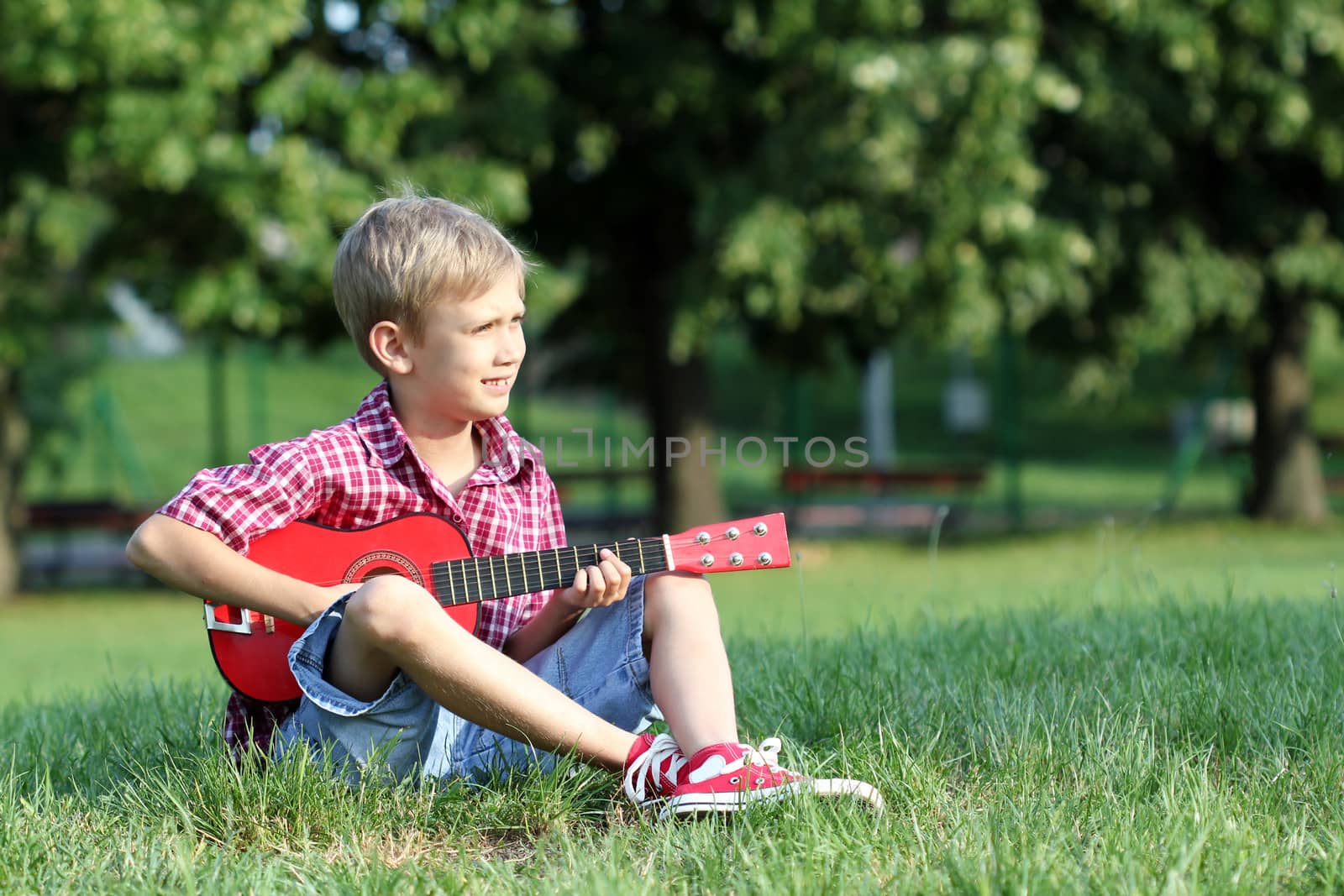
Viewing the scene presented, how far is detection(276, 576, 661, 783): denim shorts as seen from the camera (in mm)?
2670

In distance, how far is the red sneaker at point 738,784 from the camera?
2.49m

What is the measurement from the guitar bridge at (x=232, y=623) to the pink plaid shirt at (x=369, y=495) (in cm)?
15

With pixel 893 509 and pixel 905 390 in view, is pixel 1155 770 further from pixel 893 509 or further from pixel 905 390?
pixel 905 390

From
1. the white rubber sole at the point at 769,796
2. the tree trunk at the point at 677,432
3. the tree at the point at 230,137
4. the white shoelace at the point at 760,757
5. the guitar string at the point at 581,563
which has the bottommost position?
the tree trunk at the point at 677,432

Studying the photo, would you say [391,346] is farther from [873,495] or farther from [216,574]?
[873,495]

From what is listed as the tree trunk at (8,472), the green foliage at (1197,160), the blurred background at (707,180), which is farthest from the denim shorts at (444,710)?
the tree trunk at (8,472)

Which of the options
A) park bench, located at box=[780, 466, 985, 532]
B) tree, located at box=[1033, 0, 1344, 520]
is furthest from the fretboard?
park bench, located at box=[780, 466, 985, 532]

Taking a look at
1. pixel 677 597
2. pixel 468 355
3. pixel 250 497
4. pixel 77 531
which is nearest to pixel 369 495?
pixel 250 497

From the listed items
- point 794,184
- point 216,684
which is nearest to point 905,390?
point 794,184

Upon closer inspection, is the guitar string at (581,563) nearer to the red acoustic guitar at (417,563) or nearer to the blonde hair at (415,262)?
Result: the red acoustic guitar at (417,563)

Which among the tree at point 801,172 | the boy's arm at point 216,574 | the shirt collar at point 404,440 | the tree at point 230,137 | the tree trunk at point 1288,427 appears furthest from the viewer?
the tree trunk at point 1288,427

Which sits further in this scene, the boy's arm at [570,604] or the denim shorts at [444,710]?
the boy's arm at [570,604]

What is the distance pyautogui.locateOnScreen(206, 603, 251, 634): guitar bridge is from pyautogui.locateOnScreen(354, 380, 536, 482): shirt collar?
Answer: 411 millimetres

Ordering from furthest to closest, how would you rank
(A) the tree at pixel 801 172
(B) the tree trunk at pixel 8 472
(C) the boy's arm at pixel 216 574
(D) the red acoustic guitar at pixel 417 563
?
1. (B) the tree trunk at pixel 8 472
2. (A) the tree at pixel 801 172
3. (D) the red acoustic guitar at pixel 417 563
4. (C) the boy's arm at pixel 216 574
